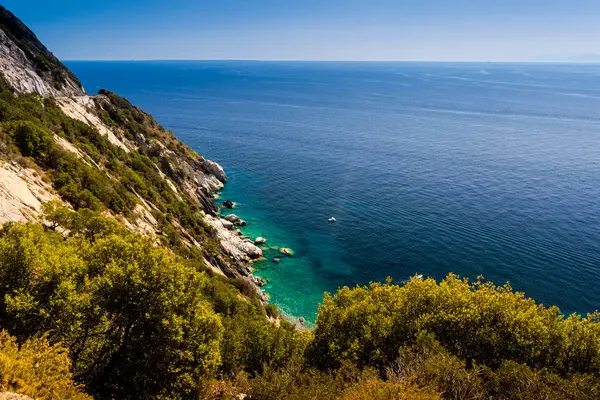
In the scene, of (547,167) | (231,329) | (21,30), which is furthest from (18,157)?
(547,167)

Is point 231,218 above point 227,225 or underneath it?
above

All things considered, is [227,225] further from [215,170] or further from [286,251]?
[215,170]

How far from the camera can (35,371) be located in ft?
50.9

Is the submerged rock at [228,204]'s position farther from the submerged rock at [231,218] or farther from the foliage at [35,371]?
the foliage at [35,371]

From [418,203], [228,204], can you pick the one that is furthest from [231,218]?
[418,203]

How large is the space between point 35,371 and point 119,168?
50.4 m

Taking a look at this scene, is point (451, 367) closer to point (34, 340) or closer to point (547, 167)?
point (34, 340)

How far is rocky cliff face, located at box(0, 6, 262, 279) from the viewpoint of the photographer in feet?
129

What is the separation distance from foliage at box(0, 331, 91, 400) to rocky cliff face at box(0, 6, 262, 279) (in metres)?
19.4

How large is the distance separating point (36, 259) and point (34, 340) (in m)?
5.15

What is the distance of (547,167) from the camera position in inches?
4547

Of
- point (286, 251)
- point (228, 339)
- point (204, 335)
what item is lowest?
point (286, 251)

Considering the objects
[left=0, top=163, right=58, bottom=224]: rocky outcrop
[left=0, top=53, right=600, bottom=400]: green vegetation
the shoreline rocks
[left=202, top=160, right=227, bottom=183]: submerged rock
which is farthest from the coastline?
[left=0, top=163, right=58, bottom=224]: rocky outcrop

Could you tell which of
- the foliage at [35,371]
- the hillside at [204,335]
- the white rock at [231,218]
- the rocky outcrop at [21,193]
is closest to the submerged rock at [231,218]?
the white rock at [231,218]
